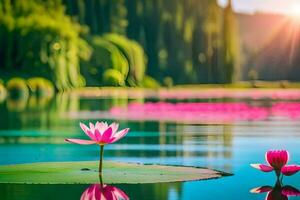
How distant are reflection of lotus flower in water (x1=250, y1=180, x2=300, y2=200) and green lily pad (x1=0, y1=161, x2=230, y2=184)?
0.46m

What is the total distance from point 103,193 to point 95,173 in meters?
1.05

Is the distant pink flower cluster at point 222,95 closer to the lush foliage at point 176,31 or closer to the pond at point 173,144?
the pond at point 173,144

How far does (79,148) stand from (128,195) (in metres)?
5.26

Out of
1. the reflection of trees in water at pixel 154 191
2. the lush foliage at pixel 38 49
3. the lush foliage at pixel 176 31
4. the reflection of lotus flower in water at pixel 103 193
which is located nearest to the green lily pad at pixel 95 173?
the reflection of trees in water at pixel 154 191

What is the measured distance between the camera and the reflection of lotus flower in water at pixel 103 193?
574cm

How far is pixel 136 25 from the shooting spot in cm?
7400

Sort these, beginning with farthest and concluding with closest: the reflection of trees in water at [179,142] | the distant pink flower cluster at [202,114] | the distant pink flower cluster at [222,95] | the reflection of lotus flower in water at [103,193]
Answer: the distant pink flower cluster at [222,95] → the distant pink flower cluster at [202,114] → the reflection of trees in water at [179,142] → the reflection of lotus flower in water at [103,193]

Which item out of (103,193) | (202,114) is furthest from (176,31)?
(103,193)

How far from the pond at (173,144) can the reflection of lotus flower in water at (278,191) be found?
5.5 inches

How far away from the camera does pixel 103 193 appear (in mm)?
5934

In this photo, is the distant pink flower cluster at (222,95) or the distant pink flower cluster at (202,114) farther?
the distant pink flower cluster at (222,95)

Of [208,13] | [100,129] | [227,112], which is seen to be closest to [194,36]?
[208,13]

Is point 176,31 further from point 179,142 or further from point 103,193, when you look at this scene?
point 103,193

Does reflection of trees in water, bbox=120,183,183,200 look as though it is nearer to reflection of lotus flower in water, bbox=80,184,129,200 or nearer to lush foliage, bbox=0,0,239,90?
reflection of lotus flower in water, bbox=80,184,129,200
